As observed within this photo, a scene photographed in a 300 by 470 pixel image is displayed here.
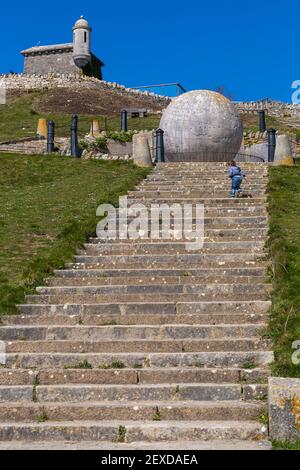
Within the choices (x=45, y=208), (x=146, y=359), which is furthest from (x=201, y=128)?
(x=146, y=359)

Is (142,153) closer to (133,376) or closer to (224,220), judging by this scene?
(224,220)

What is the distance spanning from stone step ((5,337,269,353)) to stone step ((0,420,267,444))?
63.4 inches

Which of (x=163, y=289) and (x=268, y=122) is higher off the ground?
(x=268, y=122)

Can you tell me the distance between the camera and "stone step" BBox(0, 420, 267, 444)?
6.90 meters

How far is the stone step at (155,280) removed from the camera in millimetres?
10672

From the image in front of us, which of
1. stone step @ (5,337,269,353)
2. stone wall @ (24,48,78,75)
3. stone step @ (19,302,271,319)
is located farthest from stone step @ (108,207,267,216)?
stone wall @ (24,48,78,75)

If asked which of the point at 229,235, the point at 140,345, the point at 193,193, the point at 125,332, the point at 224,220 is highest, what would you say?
the point at 193,193

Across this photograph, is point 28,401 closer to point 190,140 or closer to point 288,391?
point 288,391

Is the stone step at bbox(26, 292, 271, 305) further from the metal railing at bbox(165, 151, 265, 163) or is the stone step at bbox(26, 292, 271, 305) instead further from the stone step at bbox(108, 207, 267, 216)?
the metal railing at bbox(165, 151, 265, 163)

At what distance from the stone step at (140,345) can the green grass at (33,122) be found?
26.3 metres

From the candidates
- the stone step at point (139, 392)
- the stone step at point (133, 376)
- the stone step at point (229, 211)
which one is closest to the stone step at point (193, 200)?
the stone step at point (229, 211)

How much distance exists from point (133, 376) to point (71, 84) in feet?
180

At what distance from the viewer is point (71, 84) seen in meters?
60.7
